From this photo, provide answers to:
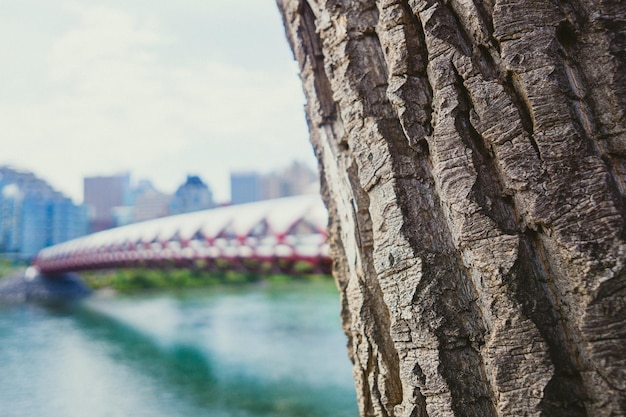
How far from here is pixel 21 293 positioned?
841 cm

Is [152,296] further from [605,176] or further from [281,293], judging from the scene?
[605,176]

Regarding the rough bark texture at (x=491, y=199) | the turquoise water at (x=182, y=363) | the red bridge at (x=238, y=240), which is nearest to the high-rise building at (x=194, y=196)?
the red bridge at (x=238, y=240)

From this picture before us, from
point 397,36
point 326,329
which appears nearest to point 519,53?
point 397,36

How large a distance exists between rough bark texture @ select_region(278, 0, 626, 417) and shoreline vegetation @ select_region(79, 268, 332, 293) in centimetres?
668

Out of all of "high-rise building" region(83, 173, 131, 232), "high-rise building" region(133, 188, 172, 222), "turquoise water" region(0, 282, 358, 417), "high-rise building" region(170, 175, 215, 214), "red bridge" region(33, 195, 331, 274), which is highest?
"high-rise building" region(83, 173, 131, 232)

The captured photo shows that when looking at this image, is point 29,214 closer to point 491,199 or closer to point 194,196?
point 194,196

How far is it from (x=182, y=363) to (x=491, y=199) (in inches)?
111

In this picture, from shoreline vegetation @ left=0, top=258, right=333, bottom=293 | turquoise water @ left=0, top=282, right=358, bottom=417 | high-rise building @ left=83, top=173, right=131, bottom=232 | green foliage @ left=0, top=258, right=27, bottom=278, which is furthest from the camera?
high-rise building @ left=83, top=173, right=131, bottom=232

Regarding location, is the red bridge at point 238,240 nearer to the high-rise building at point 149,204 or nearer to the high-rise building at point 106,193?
the high-rise building at point 149,204

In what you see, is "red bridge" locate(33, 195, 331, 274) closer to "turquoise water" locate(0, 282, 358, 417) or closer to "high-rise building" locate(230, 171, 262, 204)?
"turquoise water" locate(0, 282, 358, 417)

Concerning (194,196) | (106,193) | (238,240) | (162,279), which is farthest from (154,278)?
(106,193)

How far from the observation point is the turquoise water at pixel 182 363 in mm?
1992

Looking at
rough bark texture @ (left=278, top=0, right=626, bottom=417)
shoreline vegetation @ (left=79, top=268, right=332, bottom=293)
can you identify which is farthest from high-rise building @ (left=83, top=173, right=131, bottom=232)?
rough bark texture @ (left=278, top=0, right=626, bottom=417)

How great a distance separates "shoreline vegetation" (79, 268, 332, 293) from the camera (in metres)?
7.68
